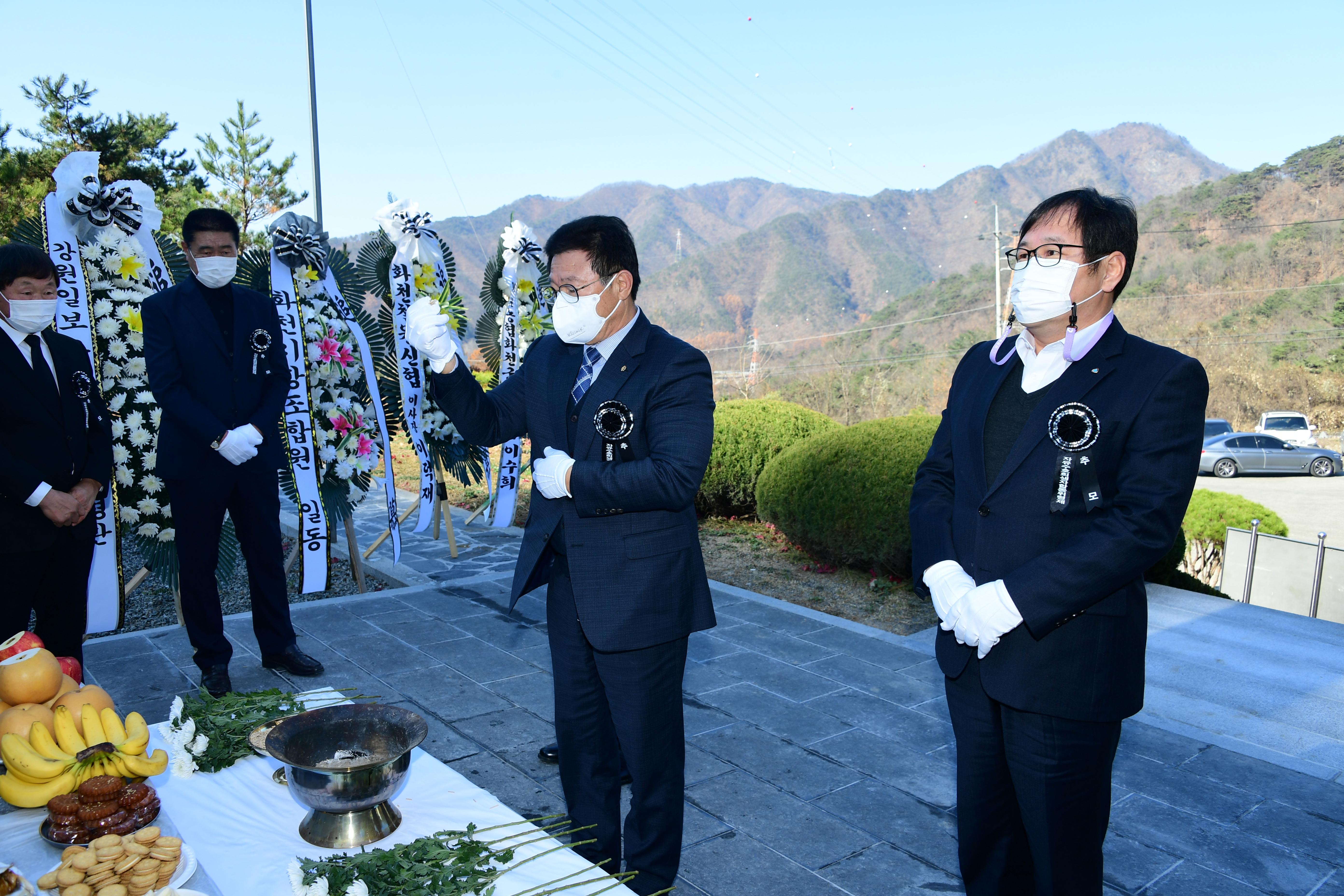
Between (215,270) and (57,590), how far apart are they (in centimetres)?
157

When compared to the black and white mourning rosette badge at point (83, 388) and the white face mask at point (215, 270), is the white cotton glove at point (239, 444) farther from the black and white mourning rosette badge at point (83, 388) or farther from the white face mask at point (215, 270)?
the white face mask at point (215, 270)

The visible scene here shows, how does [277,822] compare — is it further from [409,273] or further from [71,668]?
[409,273]

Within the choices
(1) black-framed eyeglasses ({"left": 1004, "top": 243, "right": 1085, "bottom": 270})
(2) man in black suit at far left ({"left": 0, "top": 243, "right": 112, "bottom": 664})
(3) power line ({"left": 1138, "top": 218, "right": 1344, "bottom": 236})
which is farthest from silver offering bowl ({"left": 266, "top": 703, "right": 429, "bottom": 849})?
(3) power line ({"left": 1138, "top": 218, "right": 1344, "bottom": 236})

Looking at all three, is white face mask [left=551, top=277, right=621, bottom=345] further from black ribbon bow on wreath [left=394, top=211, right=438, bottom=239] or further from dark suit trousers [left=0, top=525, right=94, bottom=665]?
black ribbon bow on wreath [left=394, top=211, right=438, bottom=239]

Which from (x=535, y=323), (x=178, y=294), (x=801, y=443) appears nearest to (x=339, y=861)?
(x=178, y=294)

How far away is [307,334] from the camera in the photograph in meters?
5.70

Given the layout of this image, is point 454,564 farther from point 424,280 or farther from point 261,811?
point 261,811

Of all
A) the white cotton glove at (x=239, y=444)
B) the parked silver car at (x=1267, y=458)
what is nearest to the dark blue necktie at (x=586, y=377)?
the white cotton glove at (x=239, y=444)

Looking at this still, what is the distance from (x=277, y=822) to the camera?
1.90 m

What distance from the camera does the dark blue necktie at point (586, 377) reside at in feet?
8.52

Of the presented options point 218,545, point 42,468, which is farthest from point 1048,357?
point 218,545

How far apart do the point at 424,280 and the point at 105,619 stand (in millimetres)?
2856

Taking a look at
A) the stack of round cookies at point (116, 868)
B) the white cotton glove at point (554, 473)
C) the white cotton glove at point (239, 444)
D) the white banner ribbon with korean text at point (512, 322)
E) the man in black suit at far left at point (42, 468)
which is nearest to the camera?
the stack of round cookies at point (116, 868)

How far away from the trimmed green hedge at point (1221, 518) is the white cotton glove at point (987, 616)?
9.60 metres
